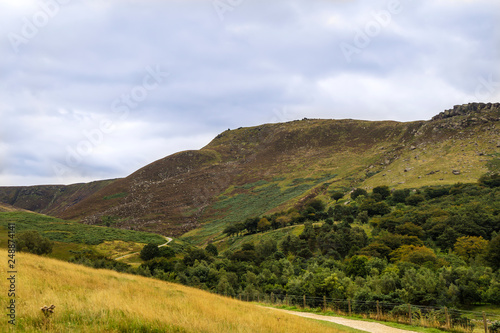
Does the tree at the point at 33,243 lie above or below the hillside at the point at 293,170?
below

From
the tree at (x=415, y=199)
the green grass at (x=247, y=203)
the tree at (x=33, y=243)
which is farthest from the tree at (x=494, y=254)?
the green grass at (x=247, y=203)

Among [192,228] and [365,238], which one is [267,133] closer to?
[192,228]

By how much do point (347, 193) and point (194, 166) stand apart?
88431mm

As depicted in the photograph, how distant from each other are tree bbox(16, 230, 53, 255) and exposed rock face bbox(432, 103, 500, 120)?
423ft

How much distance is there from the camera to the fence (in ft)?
52.2

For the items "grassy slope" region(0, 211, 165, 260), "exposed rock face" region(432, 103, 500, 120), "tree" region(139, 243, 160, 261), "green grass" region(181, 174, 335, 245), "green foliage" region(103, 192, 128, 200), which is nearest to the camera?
"tree" region(139, 243, 160, 261)

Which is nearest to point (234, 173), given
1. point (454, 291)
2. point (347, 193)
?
point (347, 193)

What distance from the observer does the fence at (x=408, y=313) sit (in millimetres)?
15914

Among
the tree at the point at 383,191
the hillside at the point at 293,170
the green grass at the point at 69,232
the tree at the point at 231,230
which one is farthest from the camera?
the hillside at the point at 293,170

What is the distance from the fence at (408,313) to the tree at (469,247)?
2124 centimetres

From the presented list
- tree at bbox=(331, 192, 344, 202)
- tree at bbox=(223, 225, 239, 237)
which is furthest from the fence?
tree at bbox=(331, 192, 344, 202)

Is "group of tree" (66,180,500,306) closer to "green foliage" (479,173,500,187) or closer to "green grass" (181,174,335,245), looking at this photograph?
"green foliage" (479,173,500,187)

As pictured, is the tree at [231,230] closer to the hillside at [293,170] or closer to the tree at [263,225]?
the tree at [263,225]

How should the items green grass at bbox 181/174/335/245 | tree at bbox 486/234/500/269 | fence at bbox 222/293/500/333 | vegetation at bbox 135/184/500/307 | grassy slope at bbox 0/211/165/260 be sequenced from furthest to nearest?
green grass at bbox 181/174/335/245
grassy slope at bbox 0/211/165/260
tree at bbox 486/234/500/269
vegetation at bbox 135/184/500/307
fence at bbox 222/293/500/333
